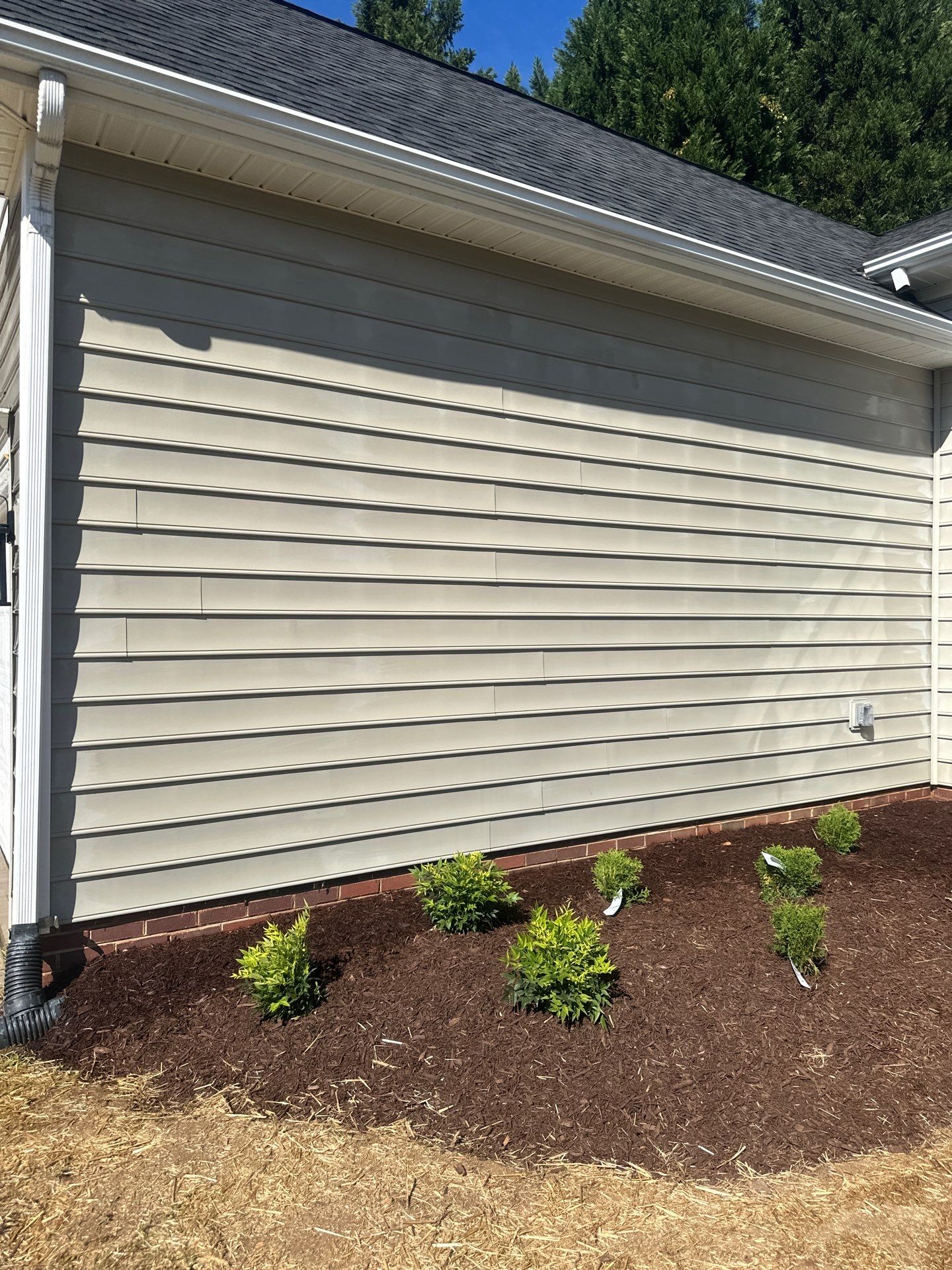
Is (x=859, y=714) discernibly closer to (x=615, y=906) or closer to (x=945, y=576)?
(x=945, y=576)

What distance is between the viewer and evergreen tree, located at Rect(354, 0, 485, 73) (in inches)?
843

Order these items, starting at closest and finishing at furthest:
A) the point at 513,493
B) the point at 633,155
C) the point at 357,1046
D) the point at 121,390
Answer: the point at 357,1046
the point at 121,390
the point at 513,493
the point at 633,155

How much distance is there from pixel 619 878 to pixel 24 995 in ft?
8.56

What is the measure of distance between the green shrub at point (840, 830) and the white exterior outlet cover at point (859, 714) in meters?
1.38

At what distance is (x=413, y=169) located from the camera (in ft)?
13.8

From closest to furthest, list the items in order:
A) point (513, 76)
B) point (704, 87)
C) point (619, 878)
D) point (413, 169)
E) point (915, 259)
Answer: point (413, 169) < point (619, 878) < point (915, 259) < point (704, 87) < point (513, 76)

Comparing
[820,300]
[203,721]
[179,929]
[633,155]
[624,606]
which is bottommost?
[179,929]

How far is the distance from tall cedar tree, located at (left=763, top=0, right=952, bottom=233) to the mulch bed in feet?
52.9

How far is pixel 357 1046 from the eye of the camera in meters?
3.28

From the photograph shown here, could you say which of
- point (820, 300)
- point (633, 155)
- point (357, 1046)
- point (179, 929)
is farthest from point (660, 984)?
point (633, 155)

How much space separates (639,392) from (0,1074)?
4692mm

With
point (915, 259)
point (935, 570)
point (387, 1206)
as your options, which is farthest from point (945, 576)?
point (387, 1206)

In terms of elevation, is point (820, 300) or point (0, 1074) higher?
point (820, 300)

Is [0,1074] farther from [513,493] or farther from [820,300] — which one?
[820,300]
